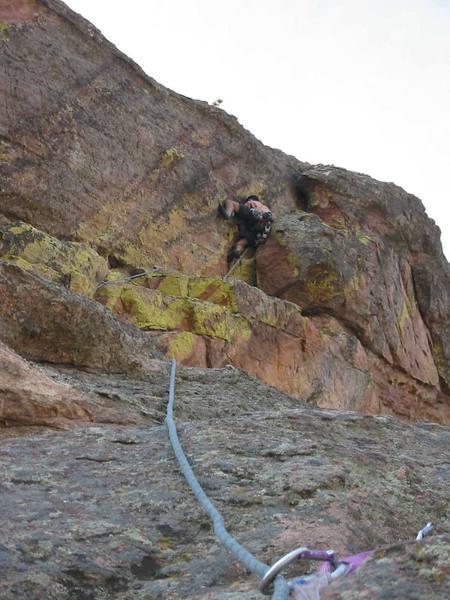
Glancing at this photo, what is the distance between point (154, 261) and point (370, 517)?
13344 mm

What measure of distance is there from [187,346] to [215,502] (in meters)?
9.07

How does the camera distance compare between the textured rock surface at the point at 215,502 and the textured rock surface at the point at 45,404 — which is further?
the textured rock surface at the point at 45,404

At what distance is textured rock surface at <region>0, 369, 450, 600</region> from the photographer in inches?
125

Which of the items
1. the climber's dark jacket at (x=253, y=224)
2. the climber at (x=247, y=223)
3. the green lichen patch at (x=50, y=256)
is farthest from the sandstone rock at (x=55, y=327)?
the climber's dark jacket at (x=253, y=224)

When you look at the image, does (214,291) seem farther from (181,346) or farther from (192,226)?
(192,226)

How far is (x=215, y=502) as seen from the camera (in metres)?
4.22

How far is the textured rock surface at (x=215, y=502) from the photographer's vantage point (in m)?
3.19

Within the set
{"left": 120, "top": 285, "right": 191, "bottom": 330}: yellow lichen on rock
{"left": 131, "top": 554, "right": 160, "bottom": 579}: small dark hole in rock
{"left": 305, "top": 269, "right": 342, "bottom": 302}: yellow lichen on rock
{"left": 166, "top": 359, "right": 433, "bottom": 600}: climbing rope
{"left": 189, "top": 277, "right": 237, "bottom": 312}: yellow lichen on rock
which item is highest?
{"left": 305, "top": 269, "right": 342, "bottom": 302}: yellow lichen on rock

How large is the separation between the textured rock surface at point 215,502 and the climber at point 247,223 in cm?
1293

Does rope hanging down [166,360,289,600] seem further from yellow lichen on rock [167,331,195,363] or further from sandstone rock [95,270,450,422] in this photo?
sandstone rock [95,270,450,422]

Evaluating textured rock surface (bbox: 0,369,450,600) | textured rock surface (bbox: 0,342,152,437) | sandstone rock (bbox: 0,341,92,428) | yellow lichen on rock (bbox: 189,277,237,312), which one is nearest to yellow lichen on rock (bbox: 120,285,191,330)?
yellow lichen on rock (bbox: 189,277,237,312)

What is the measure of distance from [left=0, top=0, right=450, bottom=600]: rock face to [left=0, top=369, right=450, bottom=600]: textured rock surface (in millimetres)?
16

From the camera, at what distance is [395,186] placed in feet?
78.8

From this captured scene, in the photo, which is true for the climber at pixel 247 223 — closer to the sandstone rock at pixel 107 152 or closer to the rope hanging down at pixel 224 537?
the sandstone rock at pixel 107 152
